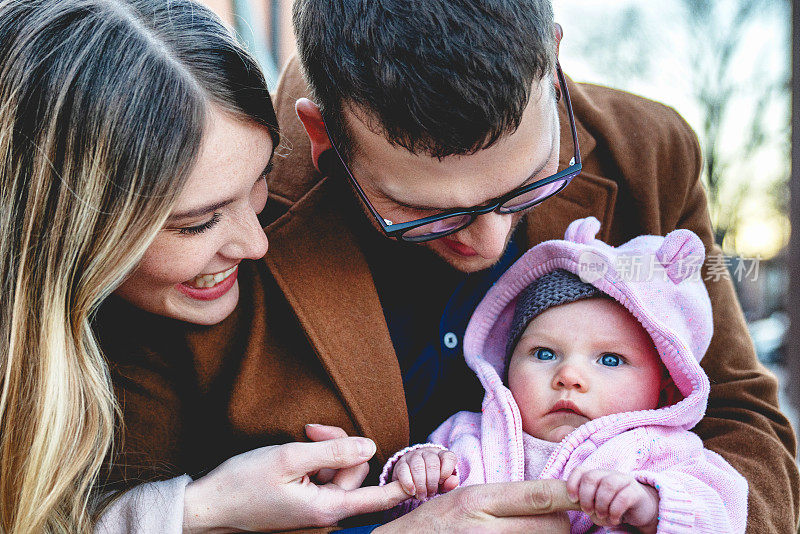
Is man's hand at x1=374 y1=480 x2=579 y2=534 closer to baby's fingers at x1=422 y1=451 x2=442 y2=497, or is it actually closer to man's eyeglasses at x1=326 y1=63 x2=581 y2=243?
baby's fingers at x1=422 y1=451 x2=442 y2=497

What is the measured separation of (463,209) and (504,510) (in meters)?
0.81

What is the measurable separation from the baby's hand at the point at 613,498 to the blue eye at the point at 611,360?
449 millimetres

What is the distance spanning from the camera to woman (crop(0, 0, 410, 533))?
1710 mm

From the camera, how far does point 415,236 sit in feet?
6.83

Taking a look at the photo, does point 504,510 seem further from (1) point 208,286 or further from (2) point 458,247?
(1) point 208,286

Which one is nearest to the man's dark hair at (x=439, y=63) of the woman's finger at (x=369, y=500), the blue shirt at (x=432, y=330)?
the blue shirt at (x=432, y=330)

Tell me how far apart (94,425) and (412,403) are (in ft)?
3.45

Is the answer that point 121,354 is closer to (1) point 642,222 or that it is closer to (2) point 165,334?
(2) point 165,334

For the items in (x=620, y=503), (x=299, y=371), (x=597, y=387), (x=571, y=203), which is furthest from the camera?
(x=571, y=203)

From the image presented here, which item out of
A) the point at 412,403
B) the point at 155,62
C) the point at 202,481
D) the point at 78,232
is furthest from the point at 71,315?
the point at 412,403

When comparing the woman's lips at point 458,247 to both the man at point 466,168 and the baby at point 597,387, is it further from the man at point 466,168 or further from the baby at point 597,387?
the baby at point 597,387

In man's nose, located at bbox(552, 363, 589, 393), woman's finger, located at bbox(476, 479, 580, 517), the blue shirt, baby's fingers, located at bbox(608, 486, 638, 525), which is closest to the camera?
baby's fingers, located at bbox(608, 486, 638, 525)

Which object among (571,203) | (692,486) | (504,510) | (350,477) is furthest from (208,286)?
(692,486)

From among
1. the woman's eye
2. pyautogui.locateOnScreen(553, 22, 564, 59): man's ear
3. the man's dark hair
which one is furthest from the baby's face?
the woman's eye
